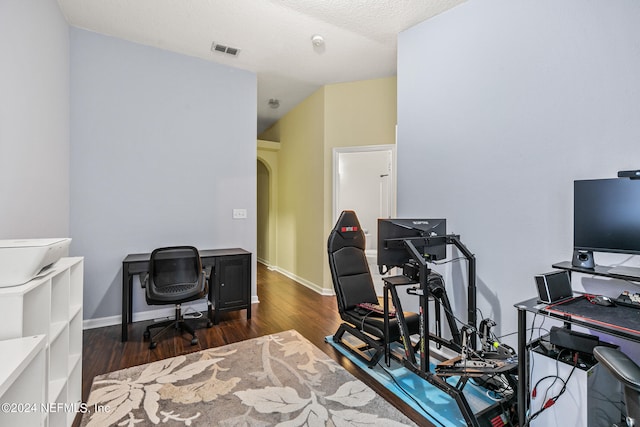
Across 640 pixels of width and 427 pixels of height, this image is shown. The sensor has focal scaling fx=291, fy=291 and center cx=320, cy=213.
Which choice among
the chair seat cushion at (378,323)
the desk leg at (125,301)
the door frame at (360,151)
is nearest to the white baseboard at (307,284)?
the door frame at (360,151)

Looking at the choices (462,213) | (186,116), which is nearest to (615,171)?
(462,213)

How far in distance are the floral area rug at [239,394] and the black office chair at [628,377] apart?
44.8 inches

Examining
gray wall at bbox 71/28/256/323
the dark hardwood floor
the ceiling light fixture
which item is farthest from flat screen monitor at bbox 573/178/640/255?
the ceiling light fixture

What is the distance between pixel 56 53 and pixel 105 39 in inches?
29.2

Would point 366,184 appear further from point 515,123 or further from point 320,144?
point 515,123

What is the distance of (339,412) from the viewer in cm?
184

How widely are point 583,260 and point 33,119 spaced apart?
3743 millimetres

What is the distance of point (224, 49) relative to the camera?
3.42 m

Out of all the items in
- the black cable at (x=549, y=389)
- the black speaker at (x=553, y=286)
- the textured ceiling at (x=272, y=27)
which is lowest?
the black cable at (x=549, y=389)

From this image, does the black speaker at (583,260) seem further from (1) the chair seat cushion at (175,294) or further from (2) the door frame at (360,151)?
(1) the chair seat cushion at (175,294)

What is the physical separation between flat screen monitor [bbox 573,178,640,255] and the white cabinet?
2.70m

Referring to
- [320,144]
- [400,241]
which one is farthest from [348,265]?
[320,144]

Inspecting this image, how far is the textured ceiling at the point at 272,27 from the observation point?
2631 millimetres

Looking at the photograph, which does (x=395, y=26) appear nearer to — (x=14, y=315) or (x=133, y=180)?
(x=133, y=180)
